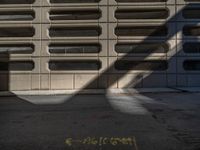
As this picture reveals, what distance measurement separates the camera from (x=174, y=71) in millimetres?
25250

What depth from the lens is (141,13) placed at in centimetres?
2584

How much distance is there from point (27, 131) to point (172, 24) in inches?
694

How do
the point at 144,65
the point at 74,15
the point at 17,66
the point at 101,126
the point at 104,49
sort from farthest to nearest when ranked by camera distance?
the point at 74,15
the point at 17,66
the point at 144,65
the point at 104,49
the point at 101,126

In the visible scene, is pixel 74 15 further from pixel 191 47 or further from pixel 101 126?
pixel 101 126

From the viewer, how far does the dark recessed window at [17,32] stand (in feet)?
84.1

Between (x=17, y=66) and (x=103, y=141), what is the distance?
18.3 meters

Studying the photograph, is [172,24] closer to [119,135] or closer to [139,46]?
[139,46]

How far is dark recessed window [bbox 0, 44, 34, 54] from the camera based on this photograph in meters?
25.5

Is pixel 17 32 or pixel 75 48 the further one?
pixel 17 32

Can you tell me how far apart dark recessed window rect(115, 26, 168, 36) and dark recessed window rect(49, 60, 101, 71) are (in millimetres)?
2568

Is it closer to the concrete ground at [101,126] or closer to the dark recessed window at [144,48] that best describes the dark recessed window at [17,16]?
the dark recessed window at [144,48]

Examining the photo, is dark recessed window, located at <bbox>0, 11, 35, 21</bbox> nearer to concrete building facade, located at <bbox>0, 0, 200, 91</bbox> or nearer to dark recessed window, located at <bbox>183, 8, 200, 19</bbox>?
concrete building facade, located at <bbox>0, 0, 200, 91</bbox>

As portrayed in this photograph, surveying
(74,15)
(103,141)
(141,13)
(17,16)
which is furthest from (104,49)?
(103,141)

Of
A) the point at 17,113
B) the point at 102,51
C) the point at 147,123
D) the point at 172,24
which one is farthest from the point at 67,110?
the point at 172,24
